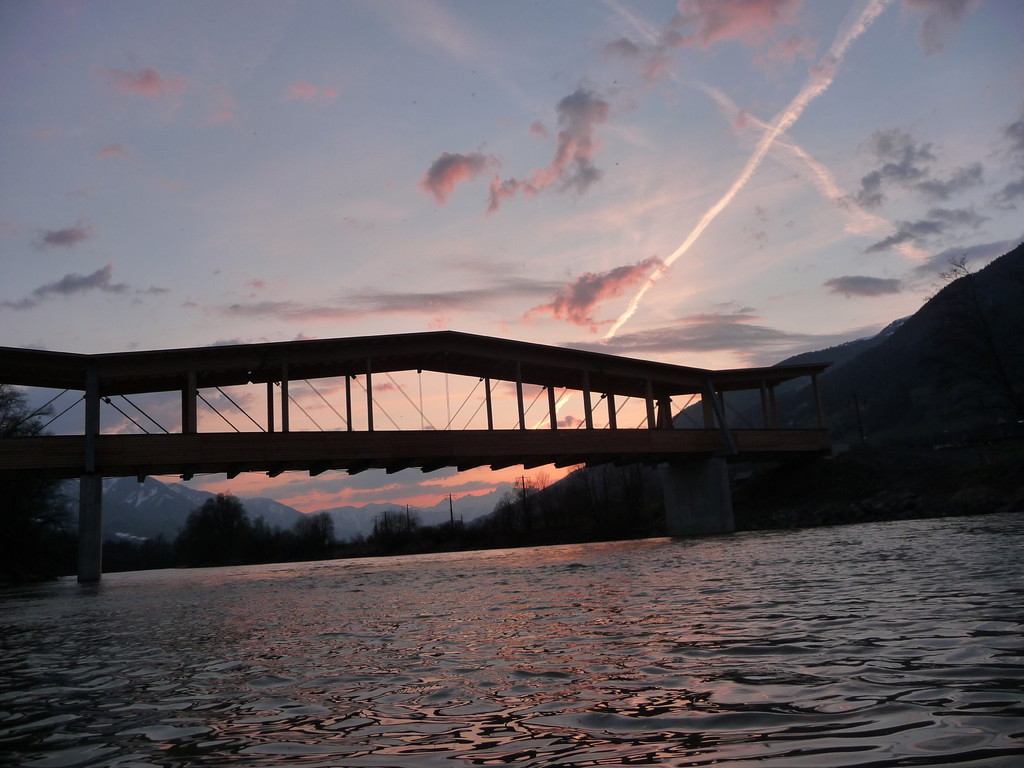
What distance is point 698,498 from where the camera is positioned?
175ft

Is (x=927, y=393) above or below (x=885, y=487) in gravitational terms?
above

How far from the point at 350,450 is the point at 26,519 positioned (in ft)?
93.8

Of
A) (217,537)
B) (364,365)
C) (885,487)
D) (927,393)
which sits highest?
(927,393)

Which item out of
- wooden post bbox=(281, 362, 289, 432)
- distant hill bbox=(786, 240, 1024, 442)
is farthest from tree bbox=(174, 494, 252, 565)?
distant hill bbox=(786, 240, 1024, 442)

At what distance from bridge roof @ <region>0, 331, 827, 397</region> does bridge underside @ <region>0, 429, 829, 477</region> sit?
361 centimetres

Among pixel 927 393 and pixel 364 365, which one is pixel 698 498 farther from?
pixel 927 393

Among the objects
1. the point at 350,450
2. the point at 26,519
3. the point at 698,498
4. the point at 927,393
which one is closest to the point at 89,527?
the point at 350,450

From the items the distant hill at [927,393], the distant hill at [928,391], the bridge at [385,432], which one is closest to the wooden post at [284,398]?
the bridge at [385,432]

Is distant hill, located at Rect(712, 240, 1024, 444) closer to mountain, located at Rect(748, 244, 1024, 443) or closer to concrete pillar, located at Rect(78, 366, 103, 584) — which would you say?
mountain, located at Rect(748, 244, 1024, 443)

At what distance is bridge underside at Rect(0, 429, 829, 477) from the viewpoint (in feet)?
113

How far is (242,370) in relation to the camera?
40.0 meters

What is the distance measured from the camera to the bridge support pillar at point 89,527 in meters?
34.3

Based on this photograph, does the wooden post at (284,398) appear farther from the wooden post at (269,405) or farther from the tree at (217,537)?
the tree at (217,537)

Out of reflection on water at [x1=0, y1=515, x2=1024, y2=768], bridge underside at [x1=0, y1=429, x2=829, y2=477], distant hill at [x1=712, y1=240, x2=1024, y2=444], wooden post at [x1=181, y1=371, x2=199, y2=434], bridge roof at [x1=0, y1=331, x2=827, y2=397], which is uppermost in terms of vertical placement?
distant hill at [x1=712, y1=240, x2=1024, y2=444]
